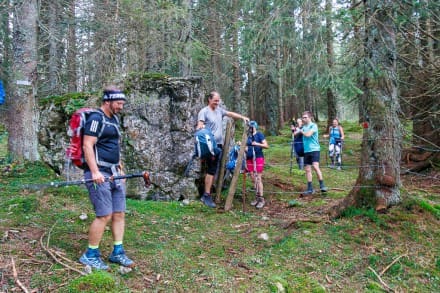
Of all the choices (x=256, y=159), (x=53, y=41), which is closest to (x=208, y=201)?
(x=256, y=159)

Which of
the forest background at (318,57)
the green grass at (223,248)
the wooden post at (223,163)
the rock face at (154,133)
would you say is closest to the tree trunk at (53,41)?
the forest background at (318,57)

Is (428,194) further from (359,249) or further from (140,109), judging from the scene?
(140,109)

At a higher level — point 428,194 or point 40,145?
point 40,145

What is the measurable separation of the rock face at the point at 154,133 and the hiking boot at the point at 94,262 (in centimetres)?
324

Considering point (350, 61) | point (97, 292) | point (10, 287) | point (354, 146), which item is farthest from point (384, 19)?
point (354, 146)

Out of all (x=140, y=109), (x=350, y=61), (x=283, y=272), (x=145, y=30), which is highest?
(x=145, y=30)

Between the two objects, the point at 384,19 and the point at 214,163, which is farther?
the point at 214,163

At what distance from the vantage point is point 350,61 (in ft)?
22.7

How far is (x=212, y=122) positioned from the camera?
6699 millimetres

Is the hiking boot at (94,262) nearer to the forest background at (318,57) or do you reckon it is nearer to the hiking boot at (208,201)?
the forest background at (318,57)

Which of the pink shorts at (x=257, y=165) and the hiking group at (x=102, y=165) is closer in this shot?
the hiking group at (x=102, y=165)

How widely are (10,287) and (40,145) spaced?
4785mm

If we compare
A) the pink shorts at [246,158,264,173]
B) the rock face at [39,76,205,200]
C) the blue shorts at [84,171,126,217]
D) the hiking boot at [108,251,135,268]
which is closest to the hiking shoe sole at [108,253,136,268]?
the hiking boot at [108,251,135,268]

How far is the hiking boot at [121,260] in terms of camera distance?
396 cm
